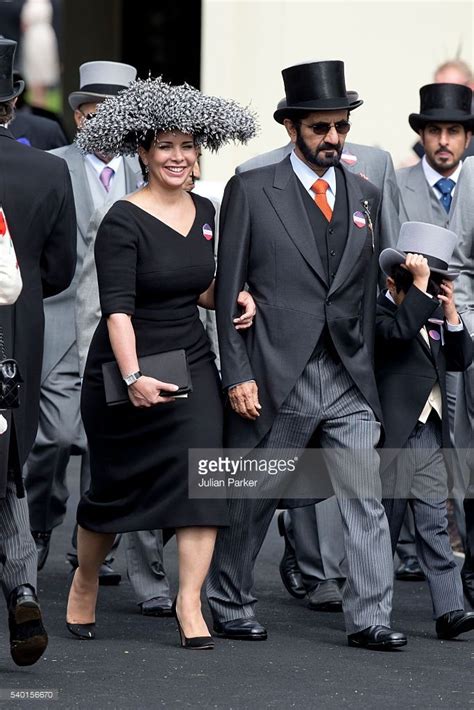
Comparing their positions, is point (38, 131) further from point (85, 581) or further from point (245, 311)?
point (85, 581)

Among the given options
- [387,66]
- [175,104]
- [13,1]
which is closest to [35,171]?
[175,104]

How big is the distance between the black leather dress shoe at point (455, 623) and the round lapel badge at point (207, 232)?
1.67 metres

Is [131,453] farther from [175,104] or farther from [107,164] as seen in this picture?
[107,164]

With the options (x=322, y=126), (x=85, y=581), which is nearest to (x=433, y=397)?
(x=322, y=126)

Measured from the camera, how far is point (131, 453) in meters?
7.05

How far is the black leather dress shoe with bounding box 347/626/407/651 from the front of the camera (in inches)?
275

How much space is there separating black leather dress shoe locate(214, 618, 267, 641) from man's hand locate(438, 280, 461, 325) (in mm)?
1370

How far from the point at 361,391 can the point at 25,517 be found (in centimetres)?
141

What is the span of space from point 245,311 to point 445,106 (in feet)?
8.42

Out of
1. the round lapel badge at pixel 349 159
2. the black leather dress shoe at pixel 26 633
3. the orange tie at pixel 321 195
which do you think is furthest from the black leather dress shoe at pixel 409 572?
the black leather dress shoe at pixel 26 633

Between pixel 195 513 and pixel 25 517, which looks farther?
pixel 195 513

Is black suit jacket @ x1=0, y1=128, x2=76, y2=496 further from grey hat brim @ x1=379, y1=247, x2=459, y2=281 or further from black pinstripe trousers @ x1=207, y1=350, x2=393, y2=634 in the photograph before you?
grey hat brim @ x1=379, y1=247, x2=459, y2=281

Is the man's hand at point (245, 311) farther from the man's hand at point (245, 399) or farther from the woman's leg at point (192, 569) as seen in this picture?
the woman's leg at point (192, 569)

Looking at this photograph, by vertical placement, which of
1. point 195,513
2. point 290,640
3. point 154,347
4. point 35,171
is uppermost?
point 35,171
